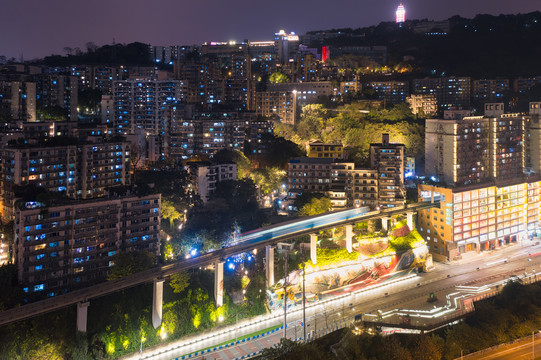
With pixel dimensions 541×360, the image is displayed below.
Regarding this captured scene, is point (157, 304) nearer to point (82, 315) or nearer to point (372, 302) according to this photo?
point (82, 315)

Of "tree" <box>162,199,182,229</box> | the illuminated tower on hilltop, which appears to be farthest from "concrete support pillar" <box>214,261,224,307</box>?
the illuminated tower on hilltop

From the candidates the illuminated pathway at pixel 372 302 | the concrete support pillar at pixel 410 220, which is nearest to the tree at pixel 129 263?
the illuminated pathway at pixel 372 302

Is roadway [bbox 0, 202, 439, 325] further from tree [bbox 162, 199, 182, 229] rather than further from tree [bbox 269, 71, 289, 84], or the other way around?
tree [bbox 269, 71, 289, 84]

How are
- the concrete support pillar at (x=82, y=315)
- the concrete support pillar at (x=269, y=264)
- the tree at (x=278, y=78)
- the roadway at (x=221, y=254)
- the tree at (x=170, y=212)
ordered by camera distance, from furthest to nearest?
the tree at (x=278, y=78) < the tree at (x=170, y=212) < the concrete support pillar at (x=269, y=264) < the concrete support pillar at (x=82, y=315) < the roadway at (x=221, y=254)

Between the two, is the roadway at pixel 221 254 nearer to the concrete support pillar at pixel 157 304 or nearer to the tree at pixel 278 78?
the concrete support pillar at pixel 157 304

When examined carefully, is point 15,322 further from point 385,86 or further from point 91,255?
point 385,86

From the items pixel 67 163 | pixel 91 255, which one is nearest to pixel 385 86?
pixel 67 163
